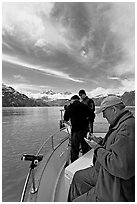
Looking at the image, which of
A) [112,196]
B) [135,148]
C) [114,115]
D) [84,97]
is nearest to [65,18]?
[84,97]

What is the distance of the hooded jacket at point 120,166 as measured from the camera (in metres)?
0.53

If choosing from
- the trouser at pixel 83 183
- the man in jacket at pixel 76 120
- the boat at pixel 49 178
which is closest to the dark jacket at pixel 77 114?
the man in jacket at pixel 76 120

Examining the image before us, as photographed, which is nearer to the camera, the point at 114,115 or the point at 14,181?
the point at 114,115

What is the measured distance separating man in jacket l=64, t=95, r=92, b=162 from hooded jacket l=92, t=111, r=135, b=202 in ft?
3.21

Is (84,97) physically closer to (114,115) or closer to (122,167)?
(114,115)

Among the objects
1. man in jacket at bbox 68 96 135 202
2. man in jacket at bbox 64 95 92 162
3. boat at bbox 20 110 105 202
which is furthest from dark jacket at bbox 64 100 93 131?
Result: man in jacket at bbox 68 96 135 202

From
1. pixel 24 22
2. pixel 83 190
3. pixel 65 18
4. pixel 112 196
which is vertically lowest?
pixel 83 190

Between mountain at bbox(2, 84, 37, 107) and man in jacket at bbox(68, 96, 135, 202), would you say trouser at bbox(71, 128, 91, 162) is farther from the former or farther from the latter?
mountain at bbox(2, 84, 37, 107)

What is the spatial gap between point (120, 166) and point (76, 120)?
1.11 m

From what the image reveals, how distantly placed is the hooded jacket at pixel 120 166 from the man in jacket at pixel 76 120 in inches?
38.5

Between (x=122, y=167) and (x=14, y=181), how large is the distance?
12.4ft

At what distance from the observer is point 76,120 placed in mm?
1636

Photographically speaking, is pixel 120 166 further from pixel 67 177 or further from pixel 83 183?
pixel 67 177

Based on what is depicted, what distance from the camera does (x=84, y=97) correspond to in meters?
2.22
